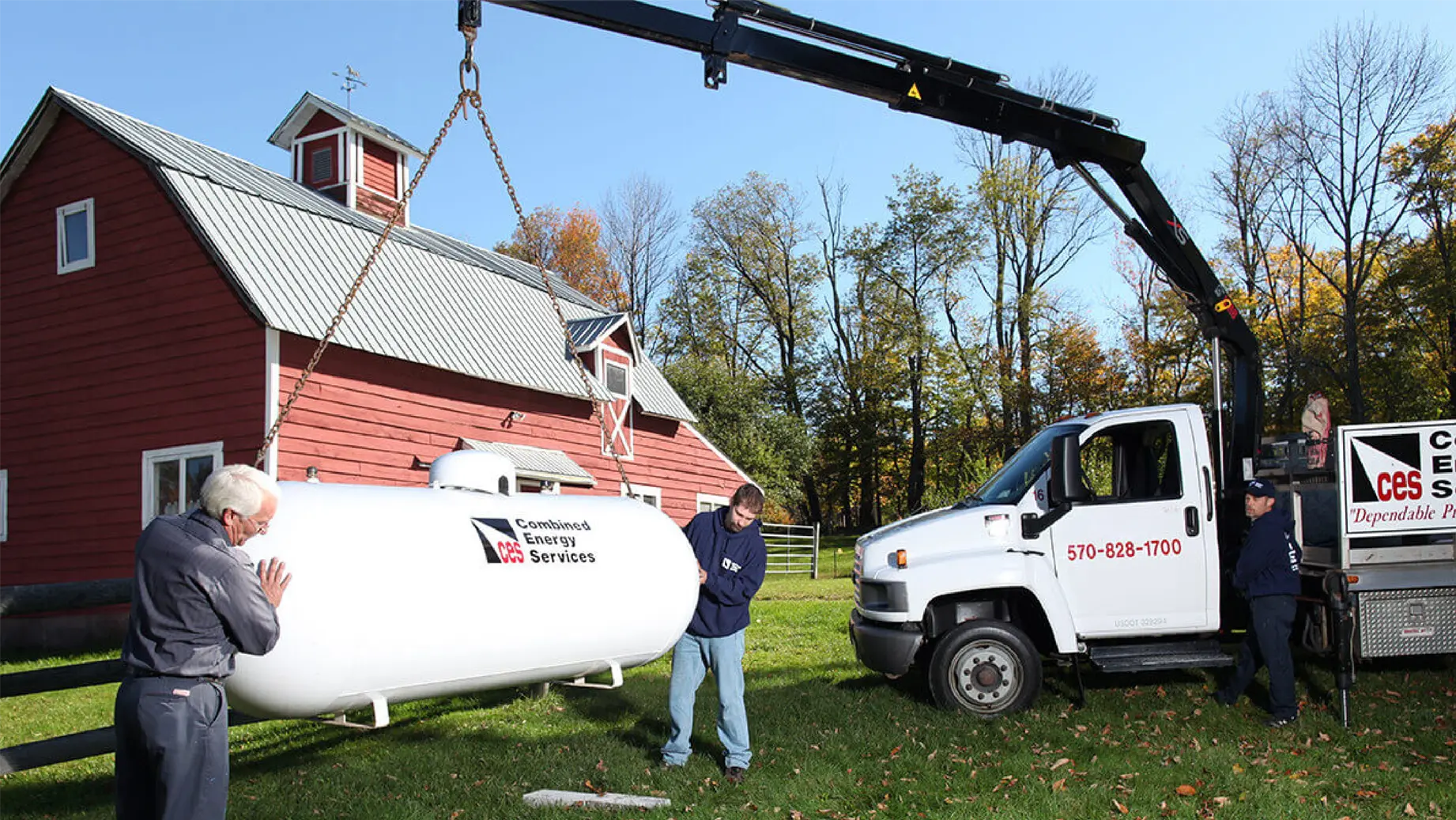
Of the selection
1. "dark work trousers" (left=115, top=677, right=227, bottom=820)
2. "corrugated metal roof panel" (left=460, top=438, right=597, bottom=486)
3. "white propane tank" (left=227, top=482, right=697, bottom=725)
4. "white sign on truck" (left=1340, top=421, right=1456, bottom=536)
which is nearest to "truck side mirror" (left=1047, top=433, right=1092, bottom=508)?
"white sign on truck" (left=1340, top=421, right=1456, bottom=536)

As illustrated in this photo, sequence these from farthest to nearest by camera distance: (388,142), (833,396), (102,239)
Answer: (833,396), (388,142), (102,239)

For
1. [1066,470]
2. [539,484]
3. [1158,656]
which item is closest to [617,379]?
[539,484]


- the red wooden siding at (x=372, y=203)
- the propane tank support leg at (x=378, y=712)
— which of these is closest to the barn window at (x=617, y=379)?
the red wooden siding at (x=372, y=203)

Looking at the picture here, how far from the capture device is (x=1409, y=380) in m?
32.6

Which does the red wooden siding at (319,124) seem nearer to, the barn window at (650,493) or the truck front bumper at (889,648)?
the barn window at (650,493)

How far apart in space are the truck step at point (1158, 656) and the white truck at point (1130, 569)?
15 mm

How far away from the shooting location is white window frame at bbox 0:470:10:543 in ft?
61.7

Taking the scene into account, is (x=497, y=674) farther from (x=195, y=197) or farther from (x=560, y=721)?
(x=195, y=197)

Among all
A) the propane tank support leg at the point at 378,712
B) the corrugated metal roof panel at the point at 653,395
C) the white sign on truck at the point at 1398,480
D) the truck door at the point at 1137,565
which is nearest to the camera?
the propane tank support leg at the point at 378,712

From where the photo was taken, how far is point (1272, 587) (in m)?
8.98

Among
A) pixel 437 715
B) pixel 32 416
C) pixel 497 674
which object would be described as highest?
pixel 32 416

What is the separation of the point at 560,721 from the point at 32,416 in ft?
45.4

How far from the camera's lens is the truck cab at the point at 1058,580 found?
9414mm

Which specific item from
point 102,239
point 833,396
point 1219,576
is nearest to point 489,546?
point 1219,576
